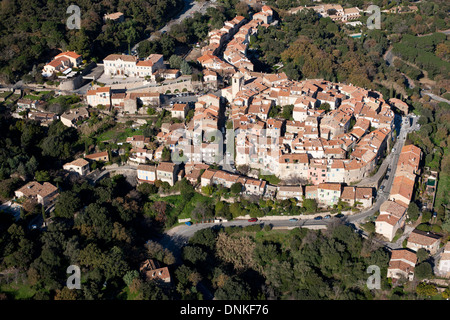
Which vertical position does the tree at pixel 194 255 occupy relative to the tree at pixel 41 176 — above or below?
below

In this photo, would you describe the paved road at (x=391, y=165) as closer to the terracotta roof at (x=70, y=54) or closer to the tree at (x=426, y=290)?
the tree at (x=426, y=290)

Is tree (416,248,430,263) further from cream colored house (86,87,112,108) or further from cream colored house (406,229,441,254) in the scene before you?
cream colored house (86,87,112,108)

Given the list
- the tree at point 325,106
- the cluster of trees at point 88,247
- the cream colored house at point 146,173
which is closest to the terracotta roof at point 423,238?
the tree at point 325,106

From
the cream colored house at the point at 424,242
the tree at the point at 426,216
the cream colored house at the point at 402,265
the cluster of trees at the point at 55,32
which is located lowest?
the cream colored house at the point at 402,265

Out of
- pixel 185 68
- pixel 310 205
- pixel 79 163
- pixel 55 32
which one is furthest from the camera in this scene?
pixel 55 32

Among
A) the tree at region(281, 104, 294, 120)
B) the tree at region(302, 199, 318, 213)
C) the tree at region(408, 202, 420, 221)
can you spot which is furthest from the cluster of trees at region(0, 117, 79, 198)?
the tree at region(408, 202, 420, 221)

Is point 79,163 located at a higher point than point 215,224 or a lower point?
higher

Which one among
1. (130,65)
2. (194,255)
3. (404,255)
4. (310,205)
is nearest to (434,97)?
(310,205)

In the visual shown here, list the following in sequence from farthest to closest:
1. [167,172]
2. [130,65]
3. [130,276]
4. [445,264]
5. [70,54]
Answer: [70,54] → [130,65] → [167,172] → [445,264] → [130,276]

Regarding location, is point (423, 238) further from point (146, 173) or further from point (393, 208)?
point (146, 173)
